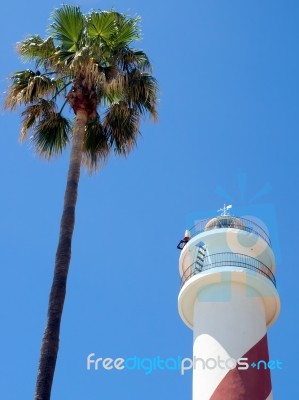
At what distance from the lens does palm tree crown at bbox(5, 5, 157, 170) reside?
599 inches

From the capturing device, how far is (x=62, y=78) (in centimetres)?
1548

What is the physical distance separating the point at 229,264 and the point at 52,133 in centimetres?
813

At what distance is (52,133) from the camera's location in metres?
15.6

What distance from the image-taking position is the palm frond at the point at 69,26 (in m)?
15.1

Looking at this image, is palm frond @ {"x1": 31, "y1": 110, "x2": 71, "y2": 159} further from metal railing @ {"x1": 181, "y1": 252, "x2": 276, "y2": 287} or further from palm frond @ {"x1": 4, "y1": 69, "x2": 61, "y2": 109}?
metal railing @ {"x1": 181, "y1": 252, "x2": 276, "y2": 287}

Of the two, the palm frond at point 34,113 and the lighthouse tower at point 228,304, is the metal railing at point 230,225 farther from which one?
the palm frond at point 34,113

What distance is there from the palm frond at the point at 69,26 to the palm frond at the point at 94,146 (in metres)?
1.85

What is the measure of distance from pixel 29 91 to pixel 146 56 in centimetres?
302

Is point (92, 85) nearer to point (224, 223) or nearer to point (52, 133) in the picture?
point (52, 133)

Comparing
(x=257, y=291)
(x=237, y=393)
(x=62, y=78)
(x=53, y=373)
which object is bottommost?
(x=53, y=373)

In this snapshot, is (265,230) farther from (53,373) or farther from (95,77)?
(53,373)

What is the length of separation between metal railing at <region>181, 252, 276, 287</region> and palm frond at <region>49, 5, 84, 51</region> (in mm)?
8957

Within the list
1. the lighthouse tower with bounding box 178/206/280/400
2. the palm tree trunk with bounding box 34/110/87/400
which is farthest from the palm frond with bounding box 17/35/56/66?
the lighthouse tower with bounding box 178/206/280/400

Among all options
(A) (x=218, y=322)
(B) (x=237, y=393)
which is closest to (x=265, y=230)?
(A) (x=218, y=322)
